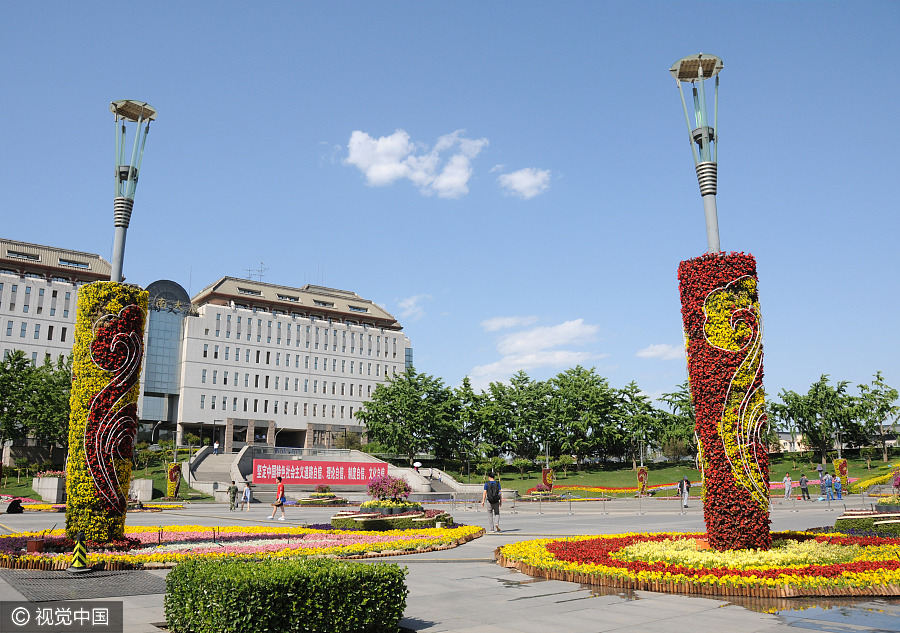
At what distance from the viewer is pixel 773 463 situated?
61.6 meters

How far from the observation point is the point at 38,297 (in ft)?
248

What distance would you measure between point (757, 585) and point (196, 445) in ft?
248

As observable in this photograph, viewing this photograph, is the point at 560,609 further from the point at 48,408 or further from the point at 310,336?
the point at 310,336

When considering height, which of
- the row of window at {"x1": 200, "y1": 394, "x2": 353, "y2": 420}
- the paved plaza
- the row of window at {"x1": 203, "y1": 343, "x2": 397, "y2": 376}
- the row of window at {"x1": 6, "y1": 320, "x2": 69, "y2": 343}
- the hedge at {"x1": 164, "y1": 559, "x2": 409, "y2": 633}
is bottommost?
the paved plaza

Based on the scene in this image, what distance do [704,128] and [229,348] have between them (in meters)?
77.5

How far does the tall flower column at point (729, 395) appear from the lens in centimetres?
1166

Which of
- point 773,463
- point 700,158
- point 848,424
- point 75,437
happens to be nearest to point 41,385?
point 75,437

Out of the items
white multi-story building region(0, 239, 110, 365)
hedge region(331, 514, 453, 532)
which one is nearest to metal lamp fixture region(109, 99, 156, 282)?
hedge region(331, 514, 453, 532)

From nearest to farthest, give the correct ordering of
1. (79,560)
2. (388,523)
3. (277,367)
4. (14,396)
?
(79,560) → (388,523) → (14,396) → (277,367)

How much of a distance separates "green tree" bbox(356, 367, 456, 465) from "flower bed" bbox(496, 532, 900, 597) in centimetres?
5389

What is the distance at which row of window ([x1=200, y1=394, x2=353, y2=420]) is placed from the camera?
81688mm

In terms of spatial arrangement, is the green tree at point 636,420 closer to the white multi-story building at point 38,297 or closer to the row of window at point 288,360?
the row of window at point 288,360

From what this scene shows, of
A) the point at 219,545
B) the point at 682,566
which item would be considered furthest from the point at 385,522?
the point at 682,566

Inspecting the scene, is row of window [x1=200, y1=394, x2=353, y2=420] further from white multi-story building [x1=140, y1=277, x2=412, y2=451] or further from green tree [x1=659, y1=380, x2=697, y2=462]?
green tree [x1=659, y1=380, x2=697, y2=462]
